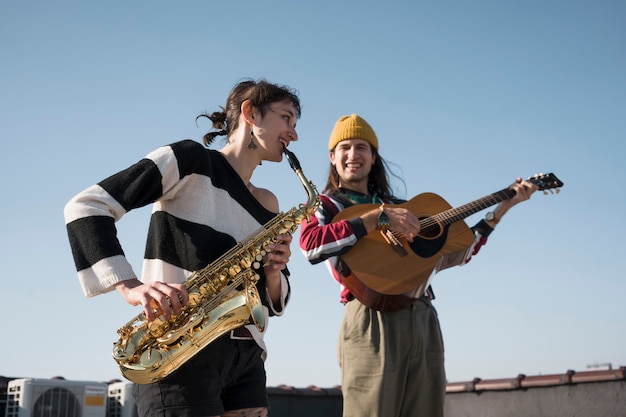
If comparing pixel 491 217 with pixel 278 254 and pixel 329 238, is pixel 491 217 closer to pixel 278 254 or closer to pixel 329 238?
pixel 329 238

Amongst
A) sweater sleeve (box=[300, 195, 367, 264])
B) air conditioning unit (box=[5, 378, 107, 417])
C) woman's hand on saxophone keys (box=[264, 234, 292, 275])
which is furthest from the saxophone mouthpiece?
air conditioning unit (box=[5, 378, 107, 417])

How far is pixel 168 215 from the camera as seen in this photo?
257 centimetres

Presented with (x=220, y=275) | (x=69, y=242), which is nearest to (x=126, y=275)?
(x=69, y=242)

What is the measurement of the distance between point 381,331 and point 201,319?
1.29 meters

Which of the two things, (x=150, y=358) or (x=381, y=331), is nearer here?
(x=150, y=358)

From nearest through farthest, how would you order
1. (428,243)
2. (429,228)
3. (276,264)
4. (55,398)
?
(276,264)
(428,243)
(429,228)
(55,398)

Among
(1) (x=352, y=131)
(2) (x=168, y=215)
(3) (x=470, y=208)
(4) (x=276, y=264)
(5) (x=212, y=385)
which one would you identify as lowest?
(5) (x=212, y=385)

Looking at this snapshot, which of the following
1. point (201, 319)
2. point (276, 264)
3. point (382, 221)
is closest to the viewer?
point (201, 319)

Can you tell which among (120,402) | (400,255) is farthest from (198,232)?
(120,402)

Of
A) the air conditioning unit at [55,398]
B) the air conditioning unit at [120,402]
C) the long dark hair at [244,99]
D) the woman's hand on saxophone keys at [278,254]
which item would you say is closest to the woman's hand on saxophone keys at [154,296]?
the woman's hand on saxophone keys at [278,254]

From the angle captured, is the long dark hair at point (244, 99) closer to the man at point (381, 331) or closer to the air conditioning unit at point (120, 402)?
the man at point (381, 331)

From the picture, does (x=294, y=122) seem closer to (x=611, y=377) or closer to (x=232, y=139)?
(x=232, y=139)

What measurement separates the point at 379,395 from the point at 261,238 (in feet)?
3.73

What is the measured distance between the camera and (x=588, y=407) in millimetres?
5992
